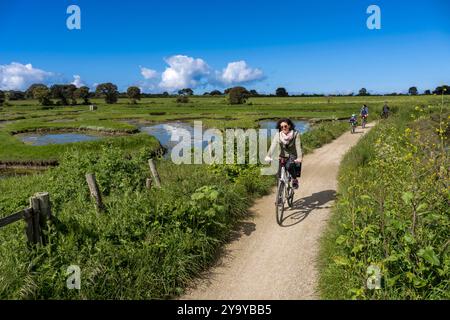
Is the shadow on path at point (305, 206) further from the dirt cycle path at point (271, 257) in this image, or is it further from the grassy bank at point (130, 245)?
the grassy bank at point (130, 245)

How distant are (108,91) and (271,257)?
6189 inches

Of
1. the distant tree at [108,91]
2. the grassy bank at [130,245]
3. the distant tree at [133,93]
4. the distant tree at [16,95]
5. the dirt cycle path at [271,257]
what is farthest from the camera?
the distant tree at [16,95]

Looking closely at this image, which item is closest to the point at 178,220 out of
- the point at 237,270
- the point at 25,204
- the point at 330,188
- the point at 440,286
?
the point at 237,270

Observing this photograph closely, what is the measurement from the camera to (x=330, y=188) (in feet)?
41.3

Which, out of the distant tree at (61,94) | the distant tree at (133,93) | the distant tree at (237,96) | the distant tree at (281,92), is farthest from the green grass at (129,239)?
the distant tree at (281,92)

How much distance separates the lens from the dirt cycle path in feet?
20.4

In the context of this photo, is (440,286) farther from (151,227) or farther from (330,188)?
(330,188)

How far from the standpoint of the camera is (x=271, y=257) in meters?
7.39

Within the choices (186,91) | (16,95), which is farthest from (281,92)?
(16,95)

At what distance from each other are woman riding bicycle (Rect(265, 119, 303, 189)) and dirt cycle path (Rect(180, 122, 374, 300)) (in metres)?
1.57

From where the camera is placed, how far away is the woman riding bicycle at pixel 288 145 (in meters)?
9.00

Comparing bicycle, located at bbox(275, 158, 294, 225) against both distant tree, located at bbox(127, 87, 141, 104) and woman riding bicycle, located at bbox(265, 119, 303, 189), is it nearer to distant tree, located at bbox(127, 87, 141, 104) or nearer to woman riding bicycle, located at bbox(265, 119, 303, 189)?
woman riding bicycle, located at bbox(265, 119, 303, 189)

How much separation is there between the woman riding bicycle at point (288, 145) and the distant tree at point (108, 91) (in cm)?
14815

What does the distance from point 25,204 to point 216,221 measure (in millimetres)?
8172
